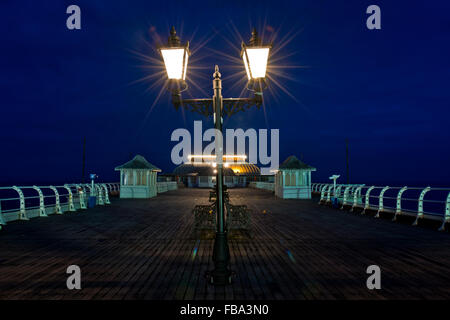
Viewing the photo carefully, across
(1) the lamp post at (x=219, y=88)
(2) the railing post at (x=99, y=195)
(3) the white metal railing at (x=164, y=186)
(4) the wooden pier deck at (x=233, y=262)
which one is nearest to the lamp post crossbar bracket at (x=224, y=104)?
(1) the lamp post at (x=219, y=88)

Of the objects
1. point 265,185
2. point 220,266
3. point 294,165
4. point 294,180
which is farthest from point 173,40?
point 265,185

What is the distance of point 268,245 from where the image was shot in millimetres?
6738

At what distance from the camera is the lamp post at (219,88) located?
4.12m

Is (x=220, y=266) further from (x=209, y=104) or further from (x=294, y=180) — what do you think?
(x=294, y=180)

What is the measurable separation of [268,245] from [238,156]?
46352mm

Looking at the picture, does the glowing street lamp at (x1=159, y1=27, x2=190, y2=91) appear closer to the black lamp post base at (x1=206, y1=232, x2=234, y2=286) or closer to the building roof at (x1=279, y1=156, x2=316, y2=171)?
the black lamp post base at (x1=206, y1=232, x2=234, y2=286)

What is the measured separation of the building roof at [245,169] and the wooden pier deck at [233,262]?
120 feet

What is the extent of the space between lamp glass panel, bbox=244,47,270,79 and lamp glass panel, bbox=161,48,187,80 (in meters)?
1.10

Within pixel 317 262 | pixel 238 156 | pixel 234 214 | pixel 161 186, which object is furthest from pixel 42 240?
pixel 238 156

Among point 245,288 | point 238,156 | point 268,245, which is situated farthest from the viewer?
point 238,156

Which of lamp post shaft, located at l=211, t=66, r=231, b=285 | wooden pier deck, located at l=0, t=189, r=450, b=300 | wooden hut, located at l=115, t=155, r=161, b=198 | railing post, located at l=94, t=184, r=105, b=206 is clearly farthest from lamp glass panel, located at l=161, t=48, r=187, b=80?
wooden hut, located at l=115, t=155, r=161, b=198

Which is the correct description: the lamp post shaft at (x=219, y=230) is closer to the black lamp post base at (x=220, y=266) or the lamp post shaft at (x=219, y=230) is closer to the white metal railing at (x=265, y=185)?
the black lamp post base at (x=220, y=266)

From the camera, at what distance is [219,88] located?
4.50 meters
